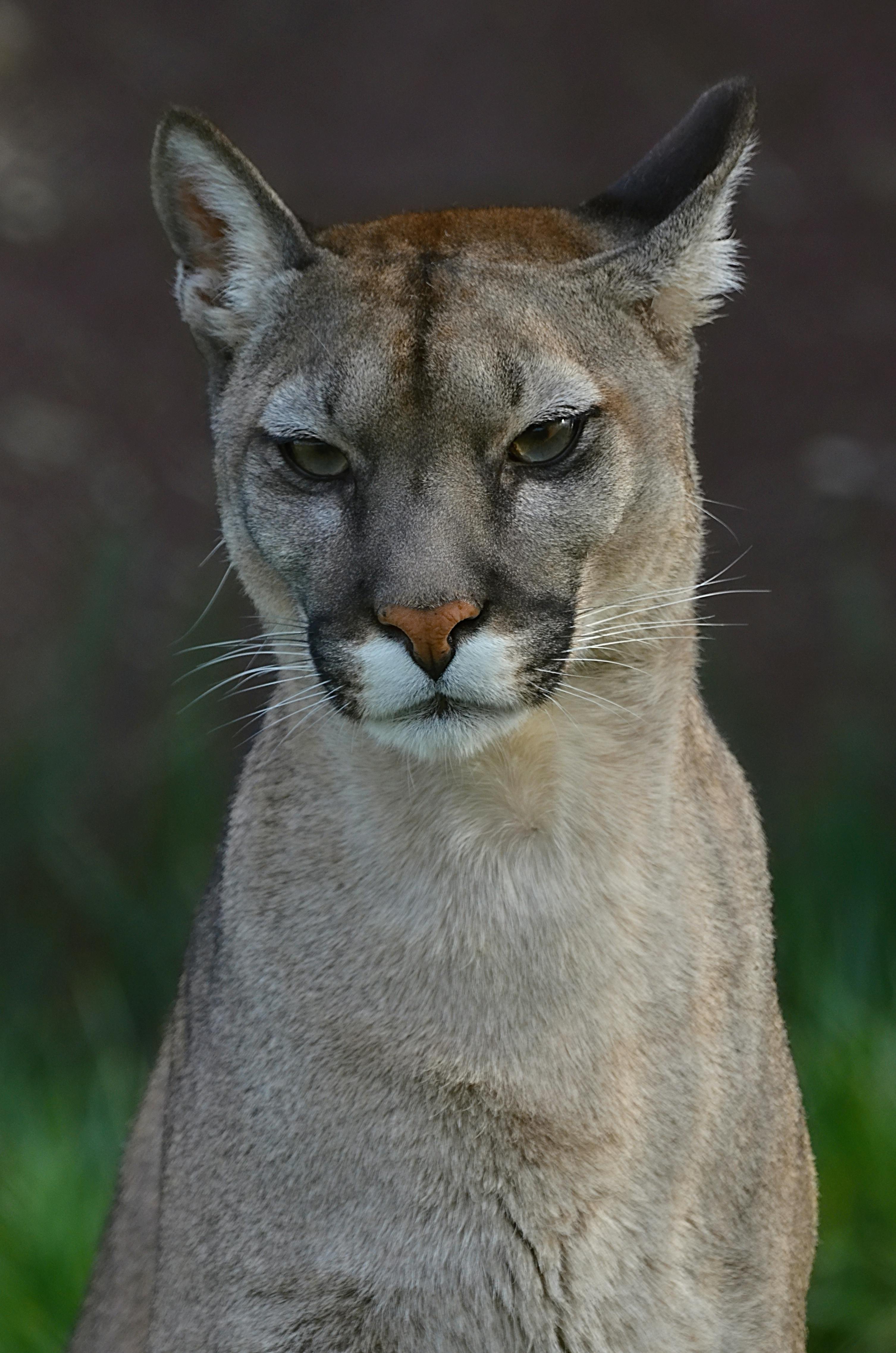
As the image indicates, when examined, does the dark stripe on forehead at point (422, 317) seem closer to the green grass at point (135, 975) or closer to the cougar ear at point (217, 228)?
the cougar ear at point (217, 228)

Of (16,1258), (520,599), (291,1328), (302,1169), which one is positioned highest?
(520,599)

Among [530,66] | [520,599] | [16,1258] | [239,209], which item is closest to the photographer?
[520,599]

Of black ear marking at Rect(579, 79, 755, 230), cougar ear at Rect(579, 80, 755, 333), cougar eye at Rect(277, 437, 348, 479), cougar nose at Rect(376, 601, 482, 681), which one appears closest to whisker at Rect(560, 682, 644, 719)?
cougar nose at Rect(376, 601, 482, 681)

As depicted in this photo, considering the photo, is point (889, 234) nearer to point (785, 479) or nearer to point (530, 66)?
point (785, 479)

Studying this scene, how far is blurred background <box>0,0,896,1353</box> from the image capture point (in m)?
5.85

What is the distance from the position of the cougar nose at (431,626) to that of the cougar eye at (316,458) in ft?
1.02

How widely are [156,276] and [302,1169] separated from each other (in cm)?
410

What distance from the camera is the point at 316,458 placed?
2.78m

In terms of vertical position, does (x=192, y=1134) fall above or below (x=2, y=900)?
above

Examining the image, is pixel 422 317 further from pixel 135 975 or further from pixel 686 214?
pixel 135 975

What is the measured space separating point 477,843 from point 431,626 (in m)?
0.50

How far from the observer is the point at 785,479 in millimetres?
6004

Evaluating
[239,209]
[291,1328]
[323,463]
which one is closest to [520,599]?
[323,463]

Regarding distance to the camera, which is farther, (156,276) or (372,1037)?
(156,276)
